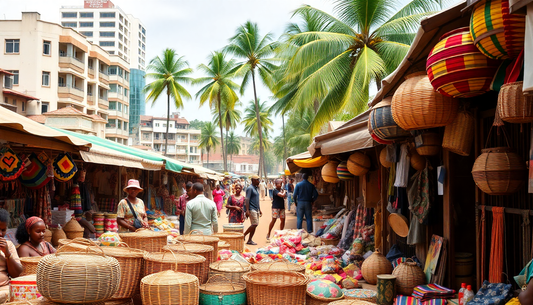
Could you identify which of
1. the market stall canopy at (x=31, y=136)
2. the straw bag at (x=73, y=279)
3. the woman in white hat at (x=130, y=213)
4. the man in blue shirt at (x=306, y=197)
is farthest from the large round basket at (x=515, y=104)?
the man in blue shirt at (x=306, y=197)

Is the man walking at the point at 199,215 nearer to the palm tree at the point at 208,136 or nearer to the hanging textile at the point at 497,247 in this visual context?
the hanging textile at the point at 497,247

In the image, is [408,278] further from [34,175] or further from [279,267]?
[34,175]

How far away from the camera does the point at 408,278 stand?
534 centimetres

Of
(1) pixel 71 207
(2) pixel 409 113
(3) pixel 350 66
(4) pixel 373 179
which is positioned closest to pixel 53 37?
(3) pixel 350 66

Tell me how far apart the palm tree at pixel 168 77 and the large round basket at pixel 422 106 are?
3708cm

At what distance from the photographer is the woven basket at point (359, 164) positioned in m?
8.62

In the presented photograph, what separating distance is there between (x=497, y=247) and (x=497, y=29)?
2.08m

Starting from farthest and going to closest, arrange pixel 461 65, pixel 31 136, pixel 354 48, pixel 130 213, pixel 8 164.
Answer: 1. pixel 354 48
2. pixel 130 213
3. pixel 8 164
4. pixel 31 136
5. pixel 461 65

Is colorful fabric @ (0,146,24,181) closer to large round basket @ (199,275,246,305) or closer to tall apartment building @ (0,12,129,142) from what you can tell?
large round basket @ (199,275,246,305)

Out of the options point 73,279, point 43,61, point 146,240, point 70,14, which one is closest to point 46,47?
point 43,61

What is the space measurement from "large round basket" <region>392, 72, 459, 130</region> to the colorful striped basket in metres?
0.43

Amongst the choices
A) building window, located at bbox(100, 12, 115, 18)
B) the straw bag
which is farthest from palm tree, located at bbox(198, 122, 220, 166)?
the straw bag

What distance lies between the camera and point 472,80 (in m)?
3.60

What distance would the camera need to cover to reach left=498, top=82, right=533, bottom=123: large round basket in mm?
3025
